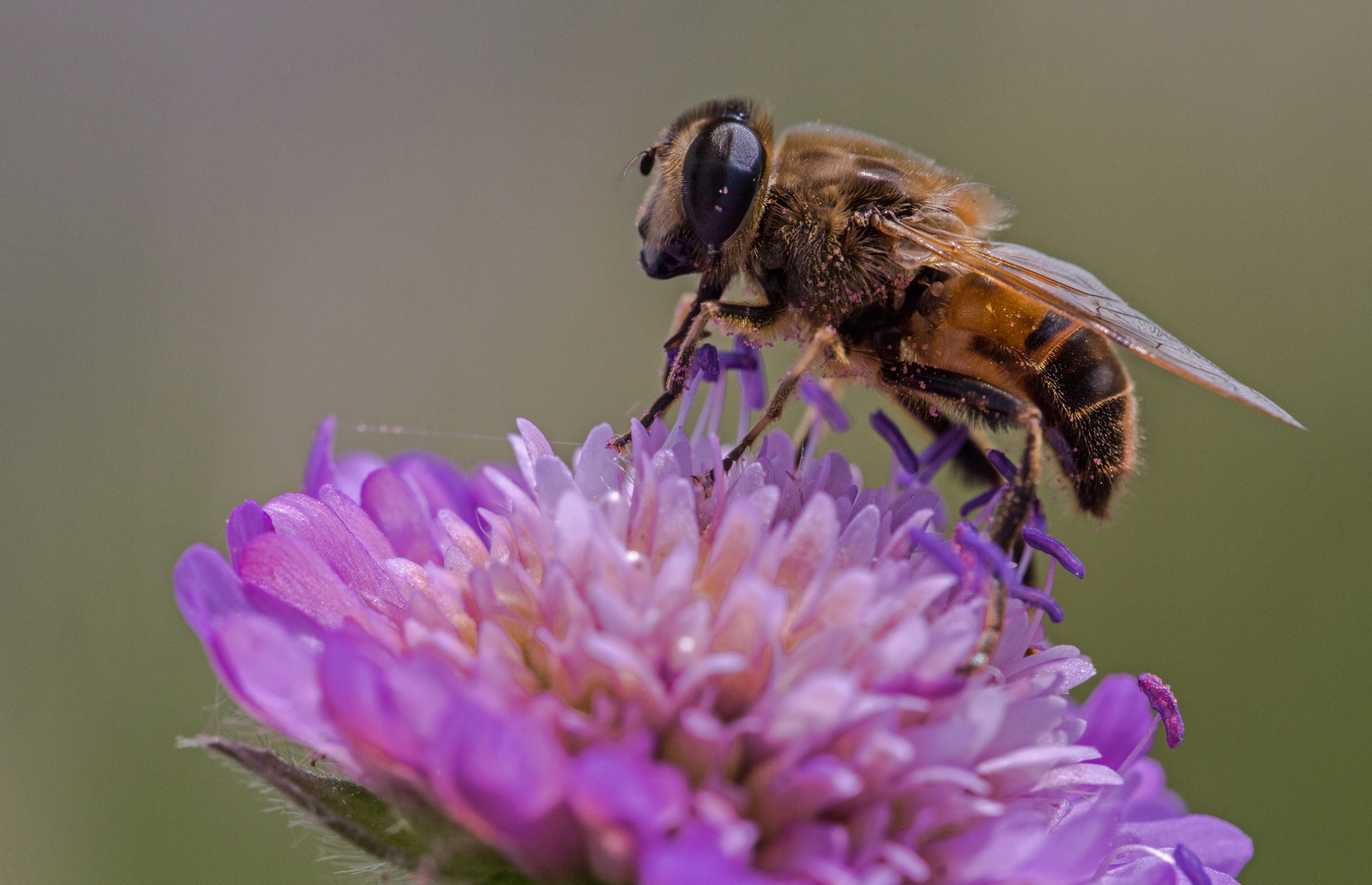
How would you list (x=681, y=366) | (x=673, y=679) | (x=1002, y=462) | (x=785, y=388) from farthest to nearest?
(x=1002, y=462) → (x=681, y=366) → (x=785, y=388) → (x=673, y=679)

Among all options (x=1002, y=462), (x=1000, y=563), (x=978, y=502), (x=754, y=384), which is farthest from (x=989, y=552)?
(x=754, y=384)

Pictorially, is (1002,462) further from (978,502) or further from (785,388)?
(785,388)

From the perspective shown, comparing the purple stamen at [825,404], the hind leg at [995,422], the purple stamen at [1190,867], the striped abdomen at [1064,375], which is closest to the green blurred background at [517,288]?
the striped abdomen at [1064,375]

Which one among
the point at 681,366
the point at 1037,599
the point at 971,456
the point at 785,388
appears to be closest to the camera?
the point at 1037,599

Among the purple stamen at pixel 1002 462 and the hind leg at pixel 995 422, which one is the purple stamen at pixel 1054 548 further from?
the purple stamen at pixel 1002 462

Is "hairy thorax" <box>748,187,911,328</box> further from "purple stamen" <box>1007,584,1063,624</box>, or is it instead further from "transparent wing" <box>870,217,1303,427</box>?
"purple stamen" <box>1007,584,1063,624</box>

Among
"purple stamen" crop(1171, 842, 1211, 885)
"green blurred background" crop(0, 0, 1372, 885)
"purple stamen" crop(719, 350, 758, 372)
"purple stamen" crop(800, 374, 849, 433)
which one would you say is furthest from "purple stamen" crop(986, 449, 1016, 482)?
"green blurred background" crop(0, 0, 1372, 885)
